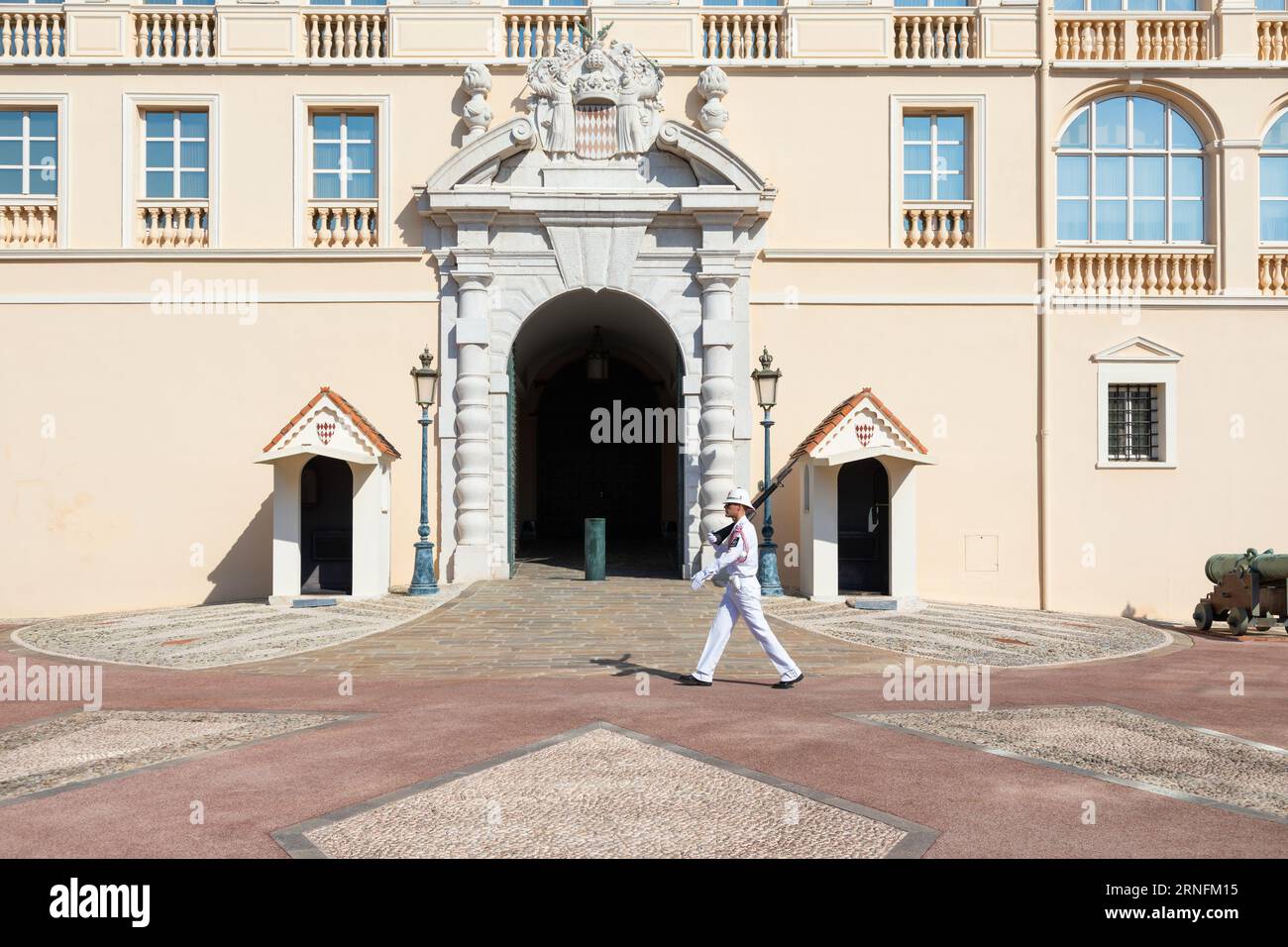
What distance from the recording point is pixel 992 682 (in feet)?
29.6

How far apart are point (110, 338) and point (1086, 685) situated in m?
15.8

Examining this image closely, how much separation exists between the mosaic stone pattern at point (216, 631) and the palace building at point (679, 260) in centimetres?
241

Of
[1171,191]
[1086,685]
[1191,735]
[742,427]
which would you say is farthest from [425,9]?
[1191,735]

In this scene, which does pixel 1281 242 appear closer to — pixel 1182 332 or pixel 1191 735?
pixel 1182 332

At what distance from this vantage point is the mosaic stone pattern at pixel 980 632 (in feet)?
35.1

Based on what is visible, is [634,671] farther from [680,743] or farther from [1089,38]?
[1089,38]

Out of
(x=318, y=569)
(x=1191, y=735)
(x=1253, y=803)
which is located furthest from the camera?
(x=318, y=569)

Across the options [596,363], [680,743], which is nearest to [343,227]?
[596,363]

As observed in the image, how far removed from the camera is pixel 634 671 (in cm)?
922

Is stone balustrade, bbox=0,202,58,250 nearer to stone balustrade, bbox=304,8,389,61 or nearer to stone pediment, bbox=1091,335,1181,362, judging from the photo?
stone balustrade, bbox=304,8,389,61

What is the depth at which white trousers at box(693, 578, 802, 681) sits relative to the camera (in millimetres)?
8305
